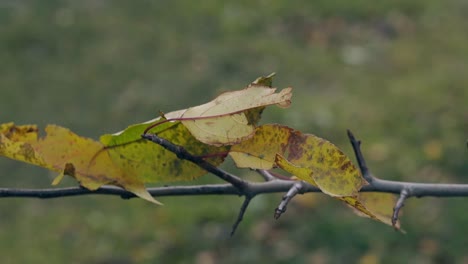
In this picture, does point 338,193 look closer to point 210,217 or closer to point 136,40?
point 210,217

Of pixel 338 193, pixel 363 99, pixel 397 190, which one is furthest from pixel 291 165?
pixel 363 99

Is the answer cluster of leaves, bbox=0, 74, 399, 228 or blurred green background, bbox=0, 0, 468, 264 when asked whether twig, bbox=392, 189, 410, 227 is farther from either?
blurred green background, bbox=0, 0, 468, 264

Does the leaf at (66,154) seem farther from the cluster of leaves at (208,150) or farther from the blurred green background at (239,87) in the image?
the blurred green background at (239,87)

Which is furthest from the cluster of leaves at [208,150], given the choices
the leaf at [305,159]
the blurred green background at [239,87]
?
the blurred green background at [239,87]

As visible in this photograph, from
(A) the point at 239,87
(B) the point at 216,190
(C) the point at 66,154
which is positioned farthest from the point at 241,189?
(A) the point at 239,87

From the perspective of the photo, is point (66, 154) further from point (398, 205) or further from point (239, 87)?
point (239, 87)

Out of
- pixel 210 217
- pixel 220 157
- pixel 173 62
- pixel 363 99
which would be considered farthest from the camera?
pixel 173 62

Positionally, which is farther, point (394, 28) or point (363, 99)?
point (394, 28)
